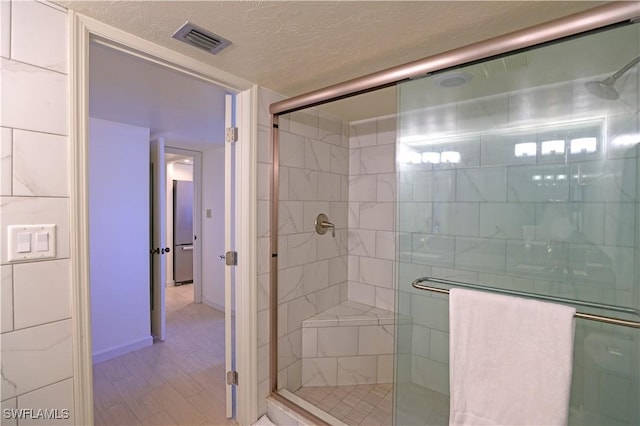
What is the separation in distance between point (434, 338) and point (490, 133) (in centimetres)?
112

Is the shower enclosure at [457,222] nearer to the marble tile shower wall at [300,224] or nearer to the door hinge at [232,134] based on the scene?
the marble tile shower wall at [300,224]

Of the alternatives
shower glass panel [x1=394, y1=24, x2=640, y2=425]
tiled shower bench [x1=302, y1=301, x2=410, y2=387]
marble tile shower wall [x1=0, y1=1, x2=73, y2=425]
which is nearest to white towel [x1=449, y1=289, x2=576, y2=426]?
shower glass panel [x1=394, y1=24, x2=640, y2=425]

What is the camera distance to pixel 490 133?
153 centimetres

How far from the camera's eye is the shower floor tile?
6.14 feet

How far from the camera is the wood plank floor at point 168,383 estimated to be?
1.94 meters

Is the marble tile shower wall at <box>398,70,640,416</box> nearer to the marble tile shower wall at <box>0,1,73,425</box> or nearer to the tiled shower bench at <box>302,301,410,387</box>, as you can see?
the tiled shower bench at <box>302,301,410,387</box>

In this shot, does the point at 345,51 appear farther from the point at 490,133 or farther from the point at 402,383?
the point at 402,383

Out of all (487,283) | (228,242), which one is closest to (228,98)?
(228,242)

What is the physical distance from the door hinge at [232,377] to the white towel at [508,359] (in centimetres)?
124

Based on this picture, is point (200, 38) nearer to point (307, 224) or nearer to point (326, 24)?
point (326, 24)

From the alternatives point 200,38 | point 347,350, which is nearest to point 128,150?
point 200,38

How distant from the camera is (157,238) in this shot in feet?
10.3

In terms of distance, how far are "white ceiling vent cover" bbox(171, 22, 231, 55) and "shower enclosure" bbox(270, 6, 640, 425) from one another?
0.52 m

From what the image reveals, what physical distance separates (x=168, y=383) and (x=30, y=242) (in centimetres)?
178
